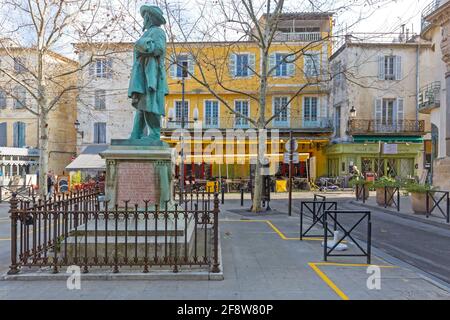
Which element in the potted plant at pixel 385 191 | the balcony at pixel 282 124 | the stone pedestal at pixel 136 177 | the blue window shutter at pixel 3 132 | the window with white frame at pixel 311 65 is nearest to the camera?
the stone pedestal at pixel 136 177

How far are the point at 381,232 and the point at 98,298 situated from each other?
350 inches

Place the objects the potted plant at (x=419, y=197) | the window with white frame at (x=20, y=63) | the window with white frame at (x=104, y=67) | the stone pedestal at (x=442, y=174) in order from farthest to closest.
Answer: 1. the stone pedestal at (x=442, y=174)
2. the window with white frame at (x=104, y=67)
3. the window with white frame at (x=20, y=63)
4. the potted plant at (x=419, y=197)

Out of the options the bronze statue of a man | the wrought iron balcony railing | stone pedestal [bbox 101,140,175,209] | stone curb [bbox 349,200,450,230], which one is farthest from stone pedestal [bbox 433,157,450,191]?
stone pedestal [bbox 101,140,175,209]

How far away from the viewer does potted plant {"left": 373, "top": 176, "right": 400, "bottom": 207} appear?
17.2 metres

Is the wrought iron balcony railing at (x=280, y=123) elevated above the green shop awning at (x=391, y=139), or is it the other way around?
the wrought iron balcony railing at (x=280, y=123)

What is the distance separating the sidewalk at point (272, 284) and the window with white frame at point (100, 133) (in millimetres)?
28014

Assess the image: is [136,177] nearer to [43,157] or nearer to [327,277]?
[327,277]

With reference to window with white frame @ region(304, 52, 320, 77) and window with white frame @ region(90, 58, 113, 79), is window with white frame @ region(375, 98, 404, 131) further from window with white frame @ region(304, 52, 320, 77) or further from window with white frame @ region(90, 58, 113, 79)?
window with white frame @ region(90, 58, 113, 79)

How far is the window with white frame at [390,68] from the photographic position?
30.3 metres

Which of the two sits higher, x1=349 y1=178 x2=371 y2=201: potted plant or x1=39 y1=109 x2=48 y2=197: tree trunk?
x1=39 y1=109 x2=48 y2=197: tree trunk

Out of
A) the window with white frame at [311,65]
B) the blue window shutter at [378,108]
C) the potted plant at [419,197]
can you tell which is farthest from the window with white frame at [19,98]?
the blue window shutter at [378,108]

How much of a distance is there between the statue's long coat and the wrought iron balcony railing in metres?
23.4

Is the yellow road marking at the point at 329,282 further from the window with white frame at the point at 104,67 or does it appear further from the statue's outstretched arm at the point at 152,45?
the window with white frame at the point at 104,67

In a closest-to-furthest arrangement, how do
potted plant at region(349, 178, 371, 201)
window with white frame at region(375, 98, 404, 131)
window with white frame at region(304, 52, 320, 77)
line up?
window with white frame at region(304, 52, 320, 77)
potted plant at region(349, 178, 371, 201)
window with white frame at region(375, 98, 404, 131)
